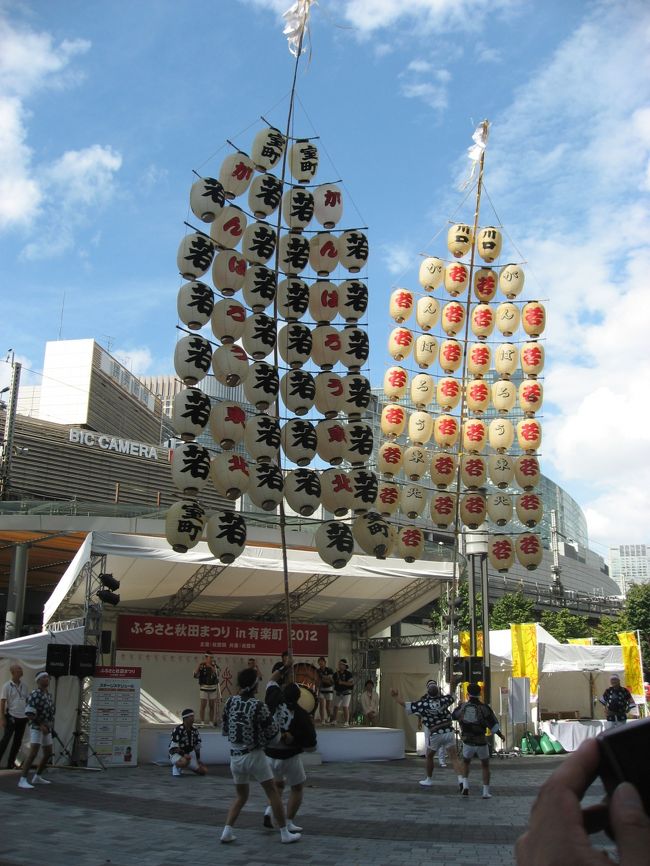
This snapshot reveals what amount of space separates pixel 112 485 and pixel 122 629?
60.7 feet

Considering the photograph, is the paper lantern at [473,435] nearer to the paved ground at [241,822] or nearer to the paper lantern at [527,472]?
the paper lantern at [527,472]

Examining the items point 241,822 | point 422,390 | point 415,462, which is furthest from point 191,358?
point 241,822

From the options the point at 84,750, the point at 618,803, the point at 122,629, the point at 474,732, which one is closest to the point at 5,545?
the point at 122,629

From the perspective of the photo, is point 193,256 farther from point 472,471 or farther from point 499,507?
point 499,507

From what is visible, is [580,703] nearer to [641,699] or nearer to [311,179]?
[641,699]

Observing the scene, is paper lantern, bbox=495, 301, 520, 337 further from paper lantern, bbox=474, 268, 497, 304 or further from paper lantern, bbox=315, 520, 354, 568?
paper lantern, bbox=315, 520, 354, 568

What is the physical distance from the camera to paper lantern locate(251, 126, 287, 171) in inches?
647

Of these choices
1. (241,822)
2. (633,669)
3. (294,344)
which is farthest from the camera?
(633,669)

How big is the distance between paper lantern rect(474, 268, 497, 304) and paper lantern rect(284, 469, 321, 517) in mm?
7329

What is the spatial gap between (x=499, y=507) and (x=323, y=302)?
6372mm

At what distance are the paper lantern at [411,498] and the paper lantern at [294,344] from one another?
175 inches

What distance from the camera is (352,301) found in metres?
16.9

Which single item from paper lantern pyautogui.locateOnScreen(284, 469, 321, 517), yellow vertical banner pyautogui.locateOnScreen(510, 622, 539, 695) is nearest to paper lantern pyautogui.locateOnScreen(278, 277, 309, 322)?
paper lantern pyautogui.locateOnScreen(284, 469, 321, 517)

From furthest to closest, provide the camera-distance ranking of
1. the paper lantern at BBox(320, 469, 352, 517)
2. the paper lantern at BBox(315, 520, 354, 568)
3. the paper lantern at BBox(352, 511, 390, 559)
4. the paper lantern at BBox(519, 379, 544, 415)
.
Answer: the paper lantern at BBox(519, 379, 544, 415) < the paper lantern at BBox(352, 511, 390, 559) < the paper lantern at BBox(320, 469, 352, 517) < the paper lantern at BBox(315, 520, 354, 568)
